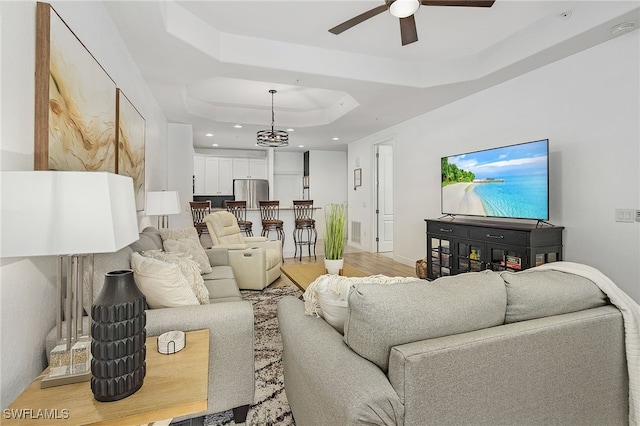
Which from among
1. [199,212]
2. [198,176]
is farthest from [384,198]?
[198,176]

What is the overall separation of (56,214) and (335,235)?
2.09 meters

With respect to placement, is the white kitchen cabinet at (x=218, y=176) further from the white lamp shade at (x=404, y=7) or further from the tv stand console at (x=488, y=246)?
the white lamp shade at (x=404, y=7)

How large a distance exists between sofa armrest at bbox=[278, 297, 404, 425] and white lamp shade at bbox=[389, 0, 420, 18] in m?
2.10

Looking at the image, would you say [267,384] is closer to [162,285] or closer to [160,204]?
[162,285]

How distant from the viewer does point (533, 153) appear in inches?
130

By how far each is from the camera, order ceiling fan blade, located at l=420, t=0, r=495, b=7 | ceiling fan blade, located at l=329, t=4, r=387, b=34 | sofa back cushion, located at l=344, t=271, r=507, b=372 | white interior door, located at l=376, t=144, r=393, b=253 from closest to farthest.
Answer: sofa back cushion, located at l=344, t=271, r=507, b=372 → ceiling fan blade, located at l=420, t=0, r=495, b=7 → ceiling fan blade, located at l=329, t=4, r=387, b=34 → white interior door, located at l=376, t=144, r=393, b=253

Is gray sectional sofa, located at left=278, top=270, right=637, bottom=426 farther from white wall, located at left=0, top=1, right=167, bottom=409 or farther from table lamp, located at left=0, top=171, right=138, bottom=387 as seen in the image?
white wall, located at left=0, top=1, right=167, bottom=409

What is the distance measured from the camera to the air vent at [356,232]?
25.0 ft

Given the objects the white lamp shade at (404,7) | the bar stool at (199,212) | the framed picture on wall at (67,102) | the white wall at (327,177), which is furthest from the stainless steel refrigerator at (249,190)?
the white lamp shade at (404,7)

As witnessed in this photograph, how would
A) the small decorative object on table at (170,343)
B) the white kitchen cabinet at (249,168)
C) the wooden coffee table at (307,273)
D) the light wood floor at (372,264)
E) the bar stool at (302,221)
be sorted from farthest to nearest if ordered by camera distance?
the white kitchen cabinet at (249,168), the bar stool at (302,221), the light wood floor at (372,264), the wooden coffee table at (307,273), the small decorative object on table at (170,343)

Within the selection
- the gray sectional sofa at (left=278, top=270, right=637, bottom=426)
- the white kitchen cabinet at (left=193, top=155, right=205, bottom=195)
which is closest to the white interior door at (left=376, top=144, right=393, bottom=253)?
the white kitchen cabinet at (left=193, top=155, right=205, bottom=195)

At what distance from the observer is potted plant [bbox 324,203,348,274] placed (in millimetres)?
2725

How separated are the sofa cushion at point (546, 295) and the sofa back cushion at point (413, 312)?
7 cm

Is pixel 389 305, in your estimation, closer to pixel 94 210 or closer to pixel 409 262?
pixel 94 210
